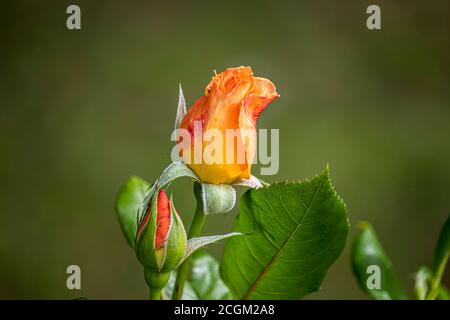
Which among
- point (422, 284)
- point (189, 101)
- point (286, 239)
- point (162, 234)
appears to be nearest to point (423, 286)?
point (422, 284)

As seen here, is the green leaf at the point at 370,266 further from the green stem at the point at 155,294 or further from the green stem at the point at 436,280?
the green stem at the point at 155,294

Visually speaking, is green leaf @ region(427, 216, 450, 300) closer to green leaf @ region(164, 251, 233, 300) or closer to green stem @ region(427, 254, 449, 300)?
green stem @ region(427, 254, 449, 300)

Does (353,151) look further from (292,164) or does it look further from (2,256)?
(2,256)

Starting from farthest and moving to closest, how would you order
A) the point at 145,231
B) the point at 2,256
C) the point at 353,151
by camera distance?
the point at 353,151
the point at 2,256
the point at 145,231

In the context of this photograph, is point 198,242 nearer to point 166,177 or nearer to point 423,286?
point 166,177

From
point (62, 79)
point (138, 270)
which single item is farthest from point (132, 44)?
point (138, 270)

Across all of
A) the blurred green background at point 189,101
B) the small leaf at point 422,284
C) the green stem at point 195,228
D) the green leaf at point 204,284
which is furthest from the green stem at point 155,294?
the blurred green background at point 189,101
